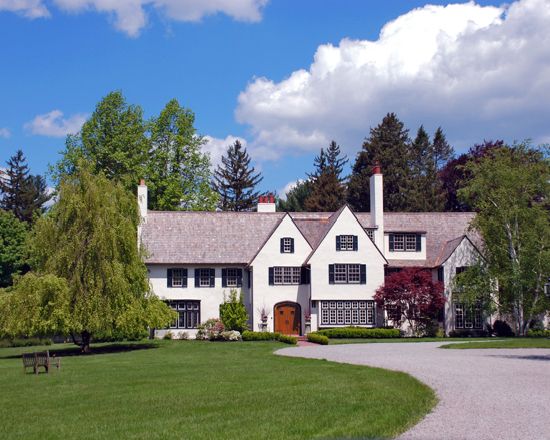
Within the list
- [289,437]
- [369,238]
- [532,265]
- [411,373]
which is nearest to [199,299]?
[369,238]

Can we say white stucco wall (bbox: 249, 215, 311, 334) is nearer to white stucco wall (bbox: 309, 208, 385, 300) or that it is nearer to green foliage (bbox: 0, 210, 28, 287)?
white stucco wall (bbox: 309, 208, 385, 300)

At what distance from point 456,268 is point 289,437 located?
35.0m

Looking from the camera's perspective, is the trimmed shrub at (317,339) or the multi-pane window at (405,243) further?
the multi-pane window at (405,243)

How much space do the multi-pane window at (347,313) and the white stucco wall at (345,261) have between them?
1.23 ft

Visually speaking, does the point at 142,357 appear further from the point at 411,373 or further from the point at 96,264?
the point at 411,373

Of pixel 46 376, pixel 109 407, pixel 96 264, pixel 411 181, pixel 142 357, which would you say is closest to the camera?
pixel 109 407

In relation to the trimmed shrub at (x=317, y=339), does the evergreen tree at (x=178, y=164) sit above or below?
above

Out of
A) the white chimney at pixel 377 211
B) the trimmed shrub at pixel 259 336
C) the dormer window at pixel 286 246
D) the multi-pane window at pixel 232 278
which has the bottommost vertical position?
the trimmed shrub at pixel 259 336

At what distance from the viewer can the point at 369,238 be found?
45344 millimetres

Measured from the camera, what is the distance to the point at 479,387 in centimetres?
1669

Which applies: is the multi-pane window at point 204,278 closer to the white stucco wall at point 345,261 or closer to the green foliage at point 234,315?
the green foliage at point 234,315

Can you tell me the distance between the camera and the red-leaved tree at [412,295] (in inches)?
1684

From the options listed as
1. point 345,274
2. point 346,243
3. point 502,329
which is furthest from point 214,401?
point 502,329

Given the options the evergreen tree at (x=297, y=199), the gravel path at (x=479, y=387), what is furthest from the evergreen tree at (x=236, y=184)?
the gravel path at (x=479, y=387)
